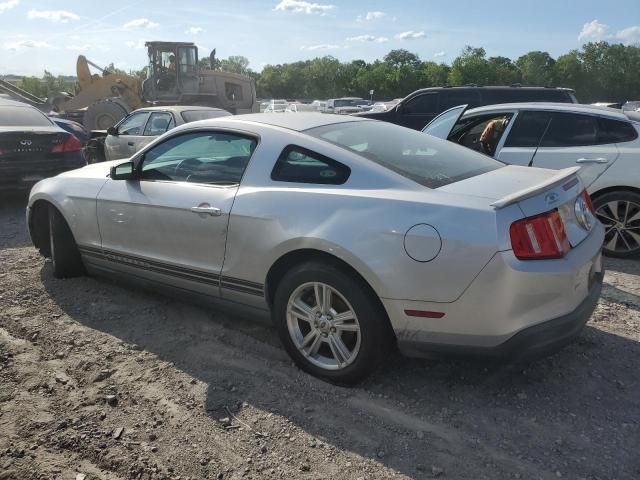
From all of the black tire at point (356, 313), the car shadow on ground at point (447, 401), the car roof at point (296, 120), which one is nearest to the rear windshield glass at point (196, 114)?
the car roof at point (296, 120)

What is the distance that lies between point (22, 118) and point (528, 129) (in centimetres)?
745

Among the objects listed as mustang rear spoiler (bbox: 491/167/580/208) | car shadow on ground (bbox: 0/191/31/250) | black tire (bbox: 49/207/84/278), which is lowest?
car shadow on ground (bbox: 0/191/31/250)

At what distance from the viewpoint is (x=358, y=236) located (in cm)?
292

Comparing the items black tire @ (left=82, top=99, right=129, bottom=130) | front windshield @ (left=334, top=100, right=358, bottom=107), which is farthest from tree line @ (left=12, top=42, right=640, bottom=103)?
black tire @ (left=82, top=99, right=129, bottom=130)

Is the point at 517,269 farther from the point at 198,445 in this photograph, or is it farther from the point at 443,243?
the point at 198,445

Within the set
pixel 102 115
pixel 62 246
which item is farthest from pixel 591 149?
pixel 102 115

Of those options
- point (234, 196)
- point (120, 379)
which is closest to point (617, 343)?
point (234, 196)

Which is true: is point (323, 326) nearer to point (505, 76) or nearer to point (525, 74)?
point (505, 76)

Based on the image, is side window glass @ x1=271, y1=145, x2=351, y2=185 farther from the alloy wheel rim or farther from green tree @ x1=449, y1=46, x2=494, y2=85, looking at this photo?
green tree @ x1=449, y1=46, x2=494, y2=85

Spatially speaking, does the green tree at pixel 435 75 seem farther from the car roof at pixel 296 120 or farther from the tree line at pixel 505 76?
the car roof at pixel 296 120

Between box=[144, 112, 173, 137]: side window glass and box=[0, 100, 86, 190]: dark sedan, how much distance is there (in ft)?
4.13

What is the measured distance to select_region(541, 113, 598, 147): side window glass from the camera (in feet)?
19.0

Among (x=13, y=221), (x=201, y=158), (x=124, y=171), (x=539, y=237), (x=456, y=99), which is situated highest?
(x=456, y=99)

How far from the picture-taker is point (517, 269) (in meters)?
2.63
